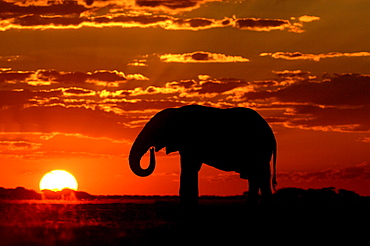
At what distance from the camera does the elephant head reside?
1318 inches

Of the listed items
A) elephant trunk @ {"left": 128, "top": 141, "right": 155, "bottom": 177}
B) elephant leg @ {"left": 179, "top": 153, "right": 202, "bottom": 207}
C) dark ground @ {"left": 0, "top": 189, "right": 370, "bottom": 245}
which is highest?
elephant trunk @ {"left": 128, "top": 141, "right": 155, "bottom": 177}

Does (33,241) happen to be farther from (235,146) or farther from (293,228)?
(235,146)

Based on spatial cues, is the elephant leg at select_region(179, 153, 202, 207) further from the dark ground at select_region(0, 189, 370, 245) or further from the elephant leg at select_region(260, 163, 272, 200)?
the elephant leg at select_region(260, 163, 272, 200)

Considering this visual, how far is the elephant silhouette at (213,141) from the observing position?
3328cm

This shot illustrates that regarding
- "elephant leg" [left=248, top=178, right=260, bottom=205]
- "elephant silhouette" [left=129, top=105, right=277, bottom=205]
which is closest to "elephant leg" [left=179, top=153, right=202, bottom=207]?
"elephant silhouette" [left=129, top=105, right=277, bottom=205]

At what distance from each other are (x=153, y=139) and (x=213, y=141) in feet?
8.05

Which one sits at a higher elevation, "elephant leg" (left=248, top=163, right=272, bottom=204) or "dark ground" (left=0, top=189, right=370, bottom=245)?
"elephant leg" (left=248, top=163, right=272, bottom=204)

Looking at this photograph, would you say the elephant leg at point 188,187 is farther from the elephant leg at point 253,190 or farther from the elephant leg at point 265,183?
the elephant leg at point 265,183

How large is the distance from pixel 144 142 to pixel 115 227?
948 cm

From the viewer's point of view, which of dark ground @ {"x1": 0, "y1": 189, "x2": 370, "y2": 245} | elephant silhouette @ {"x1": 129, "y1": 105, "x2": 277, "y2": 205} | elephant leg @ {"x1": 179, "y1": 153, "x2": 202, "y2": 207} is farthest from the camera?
elephant silhouette @ {"x1": 129, "y1": 105, "x2": 277, "y2": 205}

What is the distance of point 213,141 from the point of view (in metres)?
33.9

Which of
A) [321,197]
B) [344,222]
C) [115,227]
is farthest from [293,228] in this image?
[321,197]

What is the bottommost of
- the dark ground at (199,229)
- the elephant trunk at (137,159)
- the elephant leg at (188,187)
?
the dark ground at (199,229)

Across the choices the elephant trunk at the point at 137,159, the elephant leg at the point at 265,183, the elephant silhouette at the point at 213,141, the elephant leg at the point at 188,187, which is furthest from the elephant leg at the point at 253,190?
the elephant trunk at the point at 137,159
